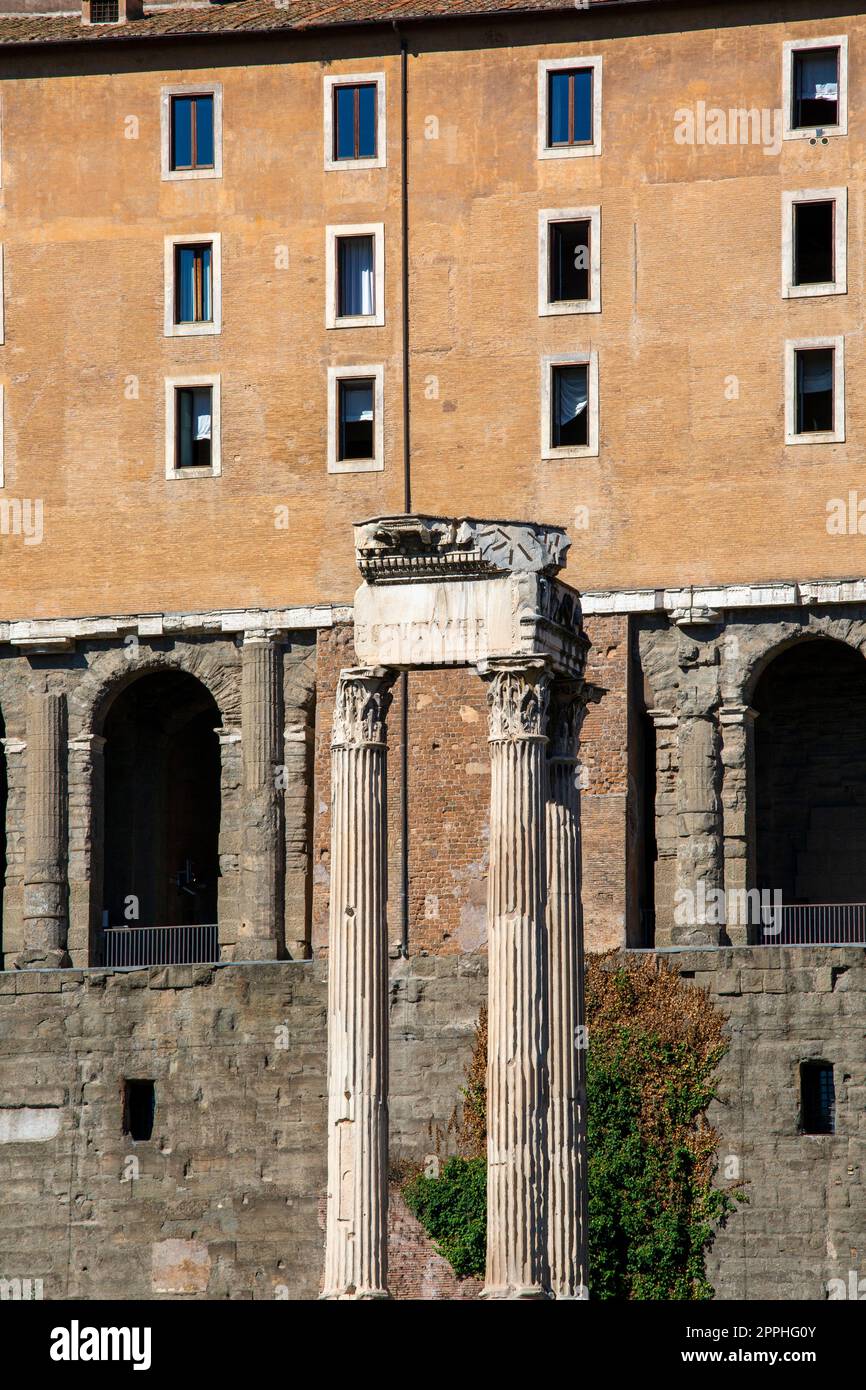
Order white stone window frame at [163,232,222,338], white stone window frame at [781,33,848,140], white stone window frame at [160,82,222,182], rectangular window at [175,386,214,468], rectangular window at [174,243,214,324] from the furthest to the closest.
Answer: white stone window frame at [160,82,222,182] → rectangular window at [174,243,214,324] → white stone window frame at [163,232,222,338] → rectangular window at [175,386,214,468] → white stone window frame at [781,33,848,140]

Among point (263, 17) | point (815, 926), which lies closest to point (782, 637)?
point (815, 926)

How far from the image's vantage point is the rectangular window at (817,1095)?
2426 inches

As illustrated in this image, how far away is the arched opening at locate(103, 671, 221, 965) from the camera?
234ft

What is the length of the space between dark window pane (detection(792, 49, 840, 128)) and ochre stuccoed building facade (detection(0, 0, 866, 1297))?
0.06 meters

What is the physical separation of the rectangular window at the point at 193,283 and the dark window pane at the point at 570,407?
6.81 m

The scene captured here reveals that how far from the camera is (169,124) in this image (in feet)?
230

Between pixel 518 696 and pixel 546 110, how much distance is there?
21.3m

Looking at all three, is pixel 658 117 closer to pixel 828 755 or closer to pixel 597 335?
pixel 597 335

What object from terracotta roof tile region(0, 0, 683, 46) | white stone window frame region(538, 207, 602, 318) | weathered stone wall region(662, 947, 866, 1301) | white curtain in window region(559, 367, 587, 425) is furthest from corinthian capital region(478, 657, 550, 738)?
terracotta roof tile region(0, 0, 683, 46)

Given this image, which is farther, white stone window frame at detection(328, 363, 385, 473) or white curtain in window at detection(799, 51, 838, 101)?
white stone window frame at detection(328, 363, 385, 473)

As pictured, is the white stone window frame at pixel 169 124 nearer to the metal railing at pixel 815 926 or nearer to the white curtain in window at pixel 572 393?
the white curtain in window at pixel 572 393

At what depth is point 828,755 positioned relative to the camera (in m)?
69.8

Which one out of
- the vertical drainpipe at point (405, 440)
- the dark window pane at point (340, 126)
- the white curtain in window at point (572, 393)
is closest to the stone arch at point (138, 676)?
the vertical drainpipe at point (405, 440)

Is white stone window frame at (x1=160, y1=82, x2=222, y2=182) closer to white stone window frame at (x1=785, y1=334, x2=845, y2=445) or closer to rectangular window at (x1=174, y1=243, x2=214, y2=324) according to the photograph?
rectangular window at (x1=174, y1=243, x2=214, y2=324)
